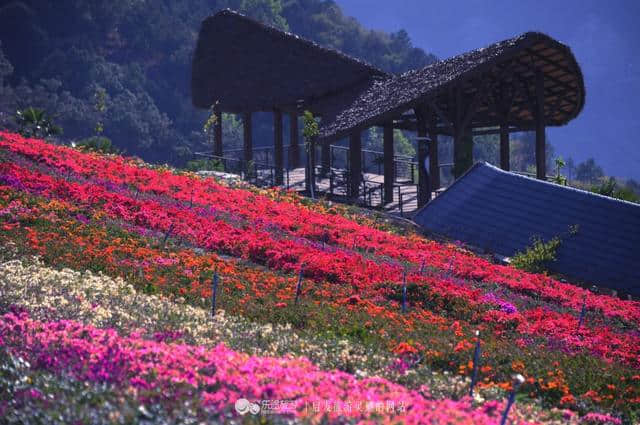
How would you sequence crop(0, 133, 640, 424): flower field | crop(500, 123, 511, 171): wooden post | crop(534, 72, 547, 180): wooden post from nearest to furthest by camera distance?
crop(0, 133, 640, 424): flower field < crop(534, 72, 547, 180): wooden post < crop(500, 123, 511, 171): wooden post

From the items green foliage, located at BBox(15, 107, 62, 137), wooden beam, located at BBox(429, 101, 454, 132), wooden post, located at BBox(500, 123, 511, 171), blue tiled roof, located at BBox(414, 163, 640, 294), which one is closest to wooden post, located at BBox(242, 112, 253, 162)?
green foliage, located at BBox(15, 107, 62, 137)

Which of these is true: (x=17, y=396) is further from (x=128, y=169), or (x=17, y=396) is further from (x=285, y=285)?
(x=128, y=169)

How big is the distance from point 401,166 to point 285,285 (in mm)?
38063

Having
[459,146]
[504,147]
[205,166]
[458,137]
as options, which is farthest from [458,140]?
[205,166]

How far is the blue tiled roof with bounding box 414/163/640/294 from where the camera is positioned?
2136cm

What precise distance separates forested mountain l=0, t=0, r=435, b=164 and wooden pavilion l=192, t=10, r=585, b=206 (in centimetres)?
2183

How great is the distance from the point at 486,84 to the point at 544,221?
11948 millimetres

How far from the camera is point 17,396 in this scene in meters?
7.26

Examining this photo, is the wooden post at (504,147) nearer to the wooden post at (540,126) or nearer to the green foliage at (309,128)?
the wooden post at (540,126)

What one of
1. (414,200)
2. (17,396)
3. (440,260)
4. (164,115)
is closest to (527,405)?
(17,396)

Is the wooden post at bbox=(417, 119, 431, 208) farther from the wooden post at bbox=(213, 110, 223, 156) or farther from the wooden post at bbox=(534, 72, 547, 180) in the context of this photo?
the wooden post at bbox=(213, 110, 223, 156)

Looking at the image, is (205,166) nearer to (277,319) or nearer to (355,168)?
(355,168)

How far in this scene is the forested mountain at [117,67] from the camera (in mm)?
74875

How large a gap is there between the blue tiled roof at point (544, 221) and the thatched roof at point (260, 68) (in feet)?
40.9
